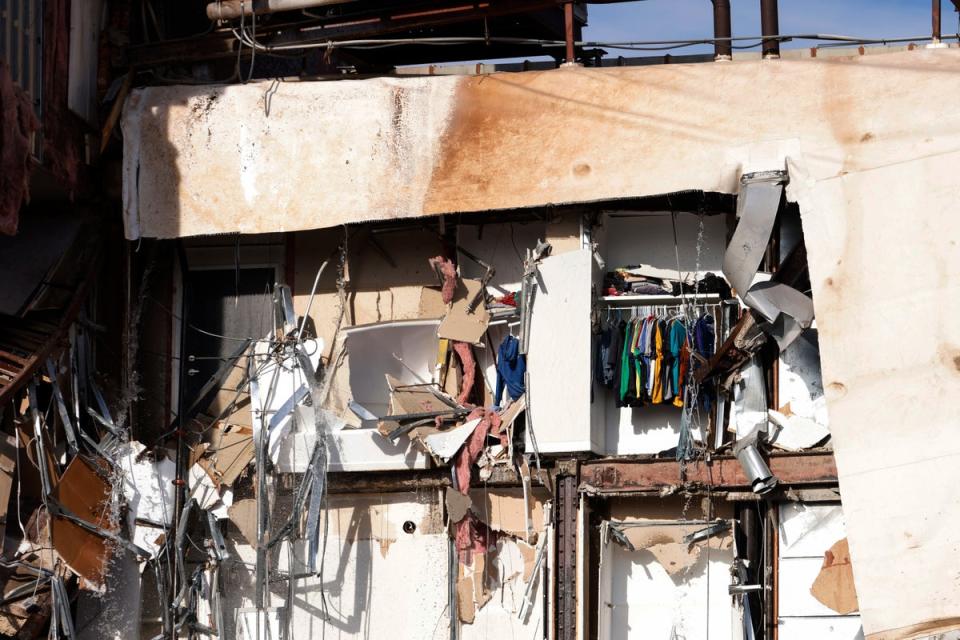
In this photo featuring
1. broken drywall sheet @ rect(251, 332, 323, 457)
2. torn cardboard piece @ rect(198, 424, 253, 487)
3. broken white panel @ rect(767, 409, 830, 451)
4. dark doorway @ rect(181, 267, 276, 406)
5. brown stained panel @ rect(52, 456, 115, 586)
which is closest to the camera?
broken white panel @ rect(767, 409, 830, 451)

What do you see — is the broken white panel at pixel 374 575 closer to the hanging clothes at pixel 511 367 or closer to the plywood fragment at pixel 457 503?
the plywood fragment at pixel 457 503

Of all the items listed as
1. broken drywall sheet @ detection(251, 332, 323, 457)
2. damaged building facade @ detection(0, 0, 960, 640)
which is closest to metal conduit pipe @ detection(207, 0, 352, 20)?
damaged building facade @ detection(0, 0, 960, 640)

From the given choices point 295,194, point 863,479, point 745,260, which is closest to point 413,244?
point 295,194

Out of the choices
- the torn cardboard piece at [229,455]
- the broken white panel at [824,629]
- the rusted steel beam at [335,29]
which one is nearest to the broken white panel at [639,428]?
the broken white panel at [824,629]

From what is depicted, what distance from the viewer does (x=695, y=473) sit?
12609 mm

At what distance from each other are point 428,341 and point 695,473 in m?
2.67

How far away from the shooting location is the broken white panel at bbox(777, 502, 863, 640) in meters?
12.4

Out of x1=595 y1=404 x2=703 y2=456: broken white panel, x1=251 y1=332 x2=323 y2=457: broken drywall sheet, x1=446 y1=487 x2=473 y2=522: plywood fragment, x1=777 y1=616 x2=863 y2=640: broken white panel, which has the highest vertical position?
x1=251 y1=332 x2=323 y2=457: broken drywall sheet

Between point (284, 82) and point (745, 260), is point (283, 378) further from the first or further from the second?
point (745, 260)

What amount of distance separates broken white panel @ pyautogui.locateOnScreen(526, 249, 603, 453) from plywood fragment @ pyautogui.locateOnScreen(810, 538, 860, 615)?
2123mm

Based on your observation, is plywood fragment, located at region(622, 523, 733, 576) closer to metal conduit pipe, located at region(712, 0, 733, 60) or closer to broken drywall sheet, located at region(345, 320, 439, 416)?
broken drywall sheet, located at region(345, 320, 439, 416)

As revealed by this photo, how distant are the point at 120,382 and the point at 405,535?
299cm

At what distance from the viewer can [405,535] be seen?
13.6 m

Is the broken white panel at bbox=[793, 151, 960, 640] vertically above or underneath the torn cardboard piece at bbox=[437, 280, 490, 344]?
underneath
